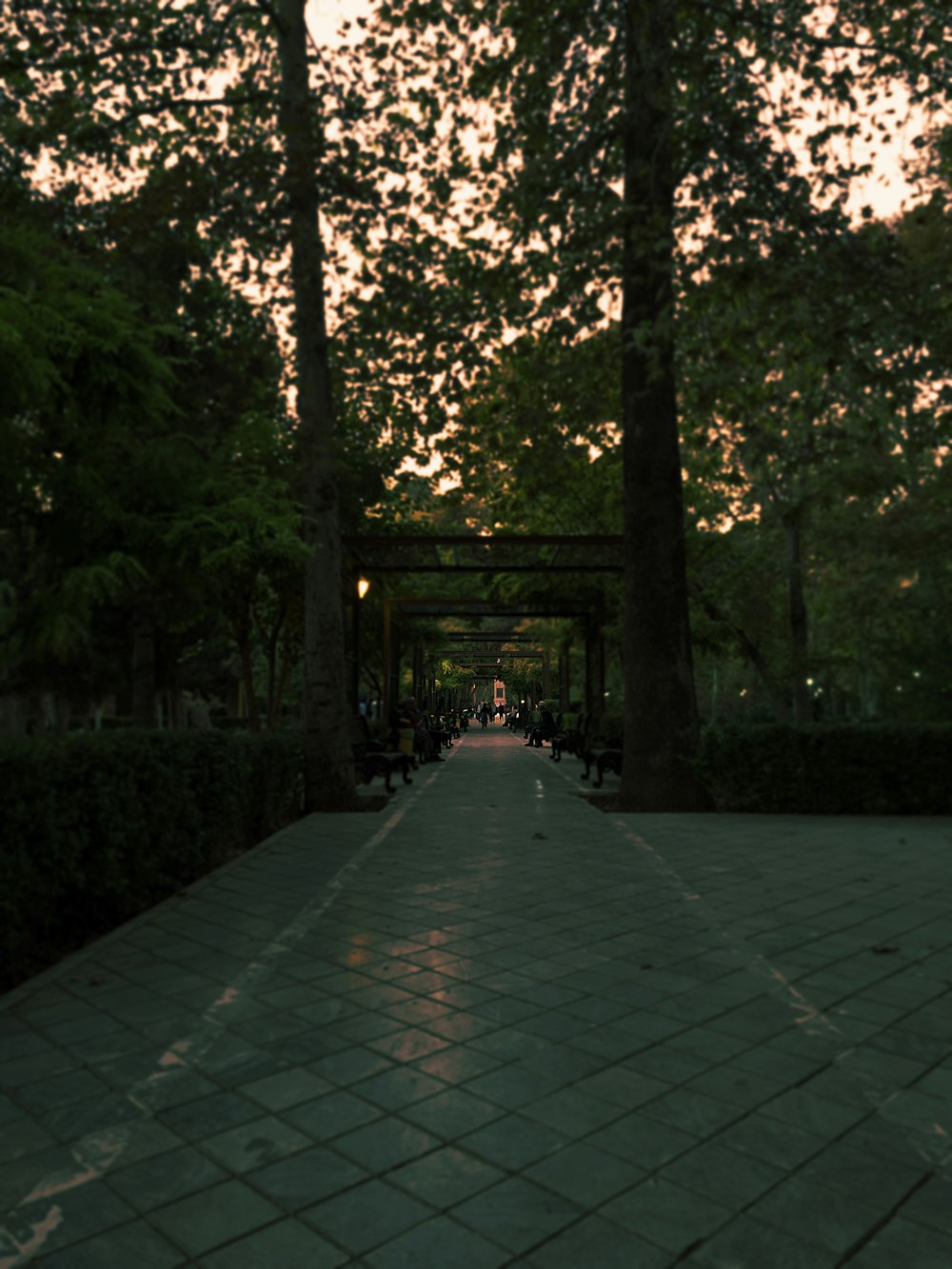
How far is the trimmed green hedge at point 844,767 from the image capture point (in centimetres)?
1234

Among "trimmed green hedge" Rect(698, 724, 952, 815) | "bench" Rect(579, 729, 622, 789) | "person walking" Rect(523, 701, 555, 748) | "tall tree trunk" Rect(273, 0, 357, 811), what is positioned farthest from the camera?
"person walking" Rect(523, 701, 555, 748)

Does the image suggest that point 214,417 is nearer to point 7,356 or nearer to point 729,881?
point 7,356

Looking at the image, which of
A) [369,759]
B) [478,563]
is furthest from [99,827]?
[478,563]

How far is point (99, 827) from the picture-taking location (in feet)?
18.9

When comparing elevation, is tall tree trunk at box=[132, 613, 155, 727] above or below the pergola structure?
below

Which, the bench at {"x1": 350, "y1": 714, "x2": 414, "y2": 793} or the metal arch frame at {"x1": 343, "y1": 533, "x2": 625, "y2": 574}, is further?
the bench at {"x1": 350, "y1": 714, "x2": 414, "y2": 793}

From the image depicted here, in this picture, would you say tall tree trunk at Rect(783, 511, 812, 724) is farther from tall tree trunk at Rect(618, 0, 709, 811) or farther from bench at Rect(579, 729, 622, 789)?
tall tree trunk at Rect(618, 0, 709, 811)

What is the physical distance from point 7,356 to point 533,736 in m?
30.8

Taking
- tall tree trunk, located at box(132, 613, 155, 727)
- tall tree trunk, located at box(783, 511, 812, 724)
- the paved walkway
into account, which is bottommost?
the paved walkway

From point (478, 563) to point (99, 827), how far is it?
15018 millimetres

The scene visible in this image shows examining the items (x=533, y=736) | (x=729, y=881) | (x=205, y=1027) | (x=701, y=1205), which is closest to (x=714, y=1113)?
(x=701, y=1205)

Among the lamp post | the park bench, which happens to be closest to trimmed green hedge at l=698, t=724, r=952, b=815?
the lamp post

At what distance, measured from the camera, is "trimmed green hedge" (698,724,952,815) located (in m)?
12.3

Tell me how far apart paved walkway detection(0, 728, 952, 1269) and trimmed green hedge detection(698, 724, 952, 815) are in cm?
533
